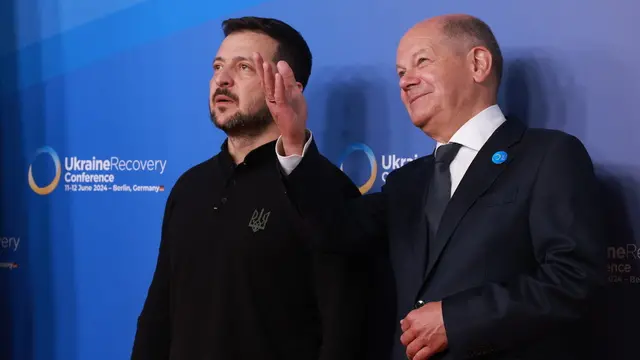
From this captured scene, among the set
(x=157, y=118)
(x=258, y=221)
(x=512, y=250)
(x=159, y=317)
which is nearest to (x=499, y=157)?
(x=512, y=250)

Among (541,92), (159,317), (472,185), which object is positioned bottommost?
(159,317)

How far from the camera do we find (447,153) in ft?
5.19

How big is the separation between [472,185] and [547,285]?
24 centimetres

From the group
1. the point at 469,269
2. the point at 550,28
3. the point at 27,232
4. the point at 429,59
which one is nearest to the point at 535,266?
the point at 469,269

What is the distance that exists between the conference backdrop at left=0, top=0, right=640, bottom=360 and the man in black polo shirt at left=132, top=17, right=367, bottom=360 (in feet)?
0.79

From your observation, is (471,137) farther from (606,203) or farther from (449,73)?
(606,203)

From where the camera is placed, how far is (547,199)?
1381mm

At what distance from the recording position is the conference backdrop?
69.2 inches

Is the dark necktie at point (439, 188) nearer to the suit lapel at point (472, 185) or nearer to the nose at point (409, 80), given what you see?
the suit lapel at point (472, 185)

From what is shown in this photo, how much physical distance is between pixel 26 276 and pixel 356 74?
4.57 feet

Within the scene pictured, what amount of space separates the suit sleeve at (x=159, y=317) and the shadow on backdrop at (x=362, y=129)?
1.59ft

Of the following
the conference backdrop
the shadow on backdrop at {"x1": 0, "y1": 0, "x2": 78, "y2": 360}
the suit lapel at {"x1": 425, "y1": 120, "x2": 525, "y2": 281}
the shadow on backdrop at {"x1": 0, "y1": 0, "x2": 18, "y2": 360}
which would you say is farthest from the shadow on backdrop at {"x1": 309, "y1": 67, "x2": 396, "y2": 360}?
the shadow on backdrop at {"x1": 0, "y1": 0, "x2": 18, "y2": 360}

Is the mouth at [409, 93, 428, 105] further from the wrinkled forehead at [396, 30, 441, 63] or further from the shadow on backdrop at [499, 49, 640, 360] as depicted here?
the shadow on backdrop at [499, 49, 640, 360]

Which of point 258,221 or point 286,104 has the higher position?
point 286,104
